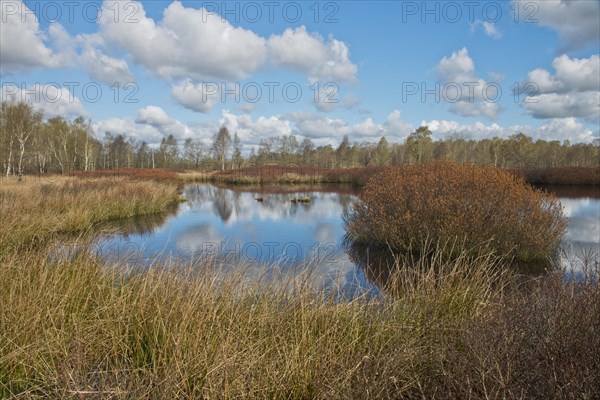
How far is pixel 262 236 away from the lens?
12.6 m

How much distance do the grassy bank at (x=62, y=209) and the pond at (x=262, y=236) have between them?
1.08 meters

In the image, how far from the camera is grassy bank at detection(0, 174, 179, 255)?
9.12 metres

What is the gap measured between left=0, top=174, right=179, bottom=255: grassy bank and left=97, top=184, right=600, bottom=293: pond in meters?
1.08

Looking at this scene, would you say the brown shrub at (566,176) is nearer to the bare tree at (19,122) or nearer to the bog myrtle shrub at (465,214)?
the bog myrtle shrub at (465,214)

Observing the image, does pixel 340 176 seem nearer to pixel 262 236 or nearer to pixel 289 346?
pixel 262 236

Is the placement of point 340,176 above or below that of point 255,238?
above

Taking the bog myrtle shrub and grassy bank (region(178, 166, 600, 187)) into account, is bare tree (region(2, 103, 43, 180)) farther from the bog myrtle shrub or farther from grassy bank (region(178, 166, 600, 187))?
the bog myrtle shrub

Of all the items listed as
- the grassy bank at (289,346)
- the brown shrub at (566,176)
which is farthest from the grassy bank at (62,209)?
the brown shrub at (566,176)

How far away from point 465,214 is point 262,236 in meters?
6.10

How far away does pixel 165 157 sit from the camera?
7012 centimetres

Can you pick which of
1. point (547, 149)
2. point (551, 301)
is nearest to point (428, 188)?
point (551, 301)

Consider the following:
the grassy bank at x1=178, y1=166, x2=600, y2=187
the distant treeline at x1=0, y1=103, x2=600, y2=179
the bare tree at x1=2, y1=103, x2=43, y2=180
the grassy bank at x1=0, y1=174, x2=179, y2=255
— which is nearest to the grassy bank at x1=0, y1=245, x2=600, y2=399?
the grassy bank at x1=0, y1=174, x2=179, y2=255

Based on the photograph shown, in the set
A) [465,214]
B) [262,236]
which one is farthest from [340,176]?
[465,214]

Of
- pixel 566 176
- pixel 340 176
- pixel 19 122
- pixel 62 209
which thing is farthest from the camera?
pixel 340 176
